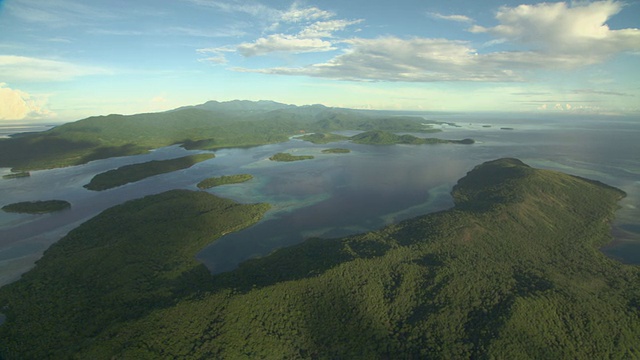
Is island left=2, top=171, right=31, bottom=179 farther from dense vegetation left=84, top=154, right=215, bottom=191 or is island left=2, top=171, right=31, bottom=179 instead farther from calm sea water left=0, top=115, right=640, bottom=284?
dense vegetation left=84, top=154, right=215, bottom=191

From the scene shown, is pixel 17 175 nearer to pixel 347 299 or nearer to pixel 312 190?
pixel 312 190

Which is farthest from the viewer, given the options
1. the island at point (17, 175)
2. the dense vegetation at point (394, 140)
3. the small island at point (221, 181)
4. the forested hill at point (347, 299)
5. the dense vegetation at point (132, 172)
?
the dense vegetation at point (394, 140)

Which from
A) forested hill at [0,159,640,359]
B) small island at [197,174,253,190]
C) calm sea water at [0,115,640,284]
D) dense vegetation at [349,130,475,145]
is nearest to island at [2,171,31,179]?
calm sea water at [0,115,640,284]

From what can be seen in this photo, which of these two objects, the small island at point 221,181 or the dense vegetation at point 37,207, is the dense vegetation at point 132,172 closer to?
the dense vegetation at point 37,207

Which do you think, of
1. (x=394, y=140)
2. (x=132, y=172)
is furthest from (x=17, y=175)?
(x=394, y=140)

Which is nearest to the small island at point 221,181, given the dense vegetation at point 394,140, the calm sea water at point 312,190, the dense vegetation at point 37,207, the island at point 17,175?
the calm sea water at point 312,190

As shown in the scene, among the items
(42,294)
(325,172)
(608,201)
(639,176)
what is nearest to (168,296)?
(42,294)

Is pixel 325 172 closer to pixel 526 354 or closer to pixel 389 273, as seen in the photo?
pixel 389 273

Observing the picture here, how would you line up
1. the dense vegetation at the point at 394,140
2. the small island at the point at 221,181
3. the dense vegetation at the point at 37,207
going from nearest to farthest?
the dense vegetation at the point at 37,207
the small island at the point at 221,181
the dense vegetation at the point at 394,140
